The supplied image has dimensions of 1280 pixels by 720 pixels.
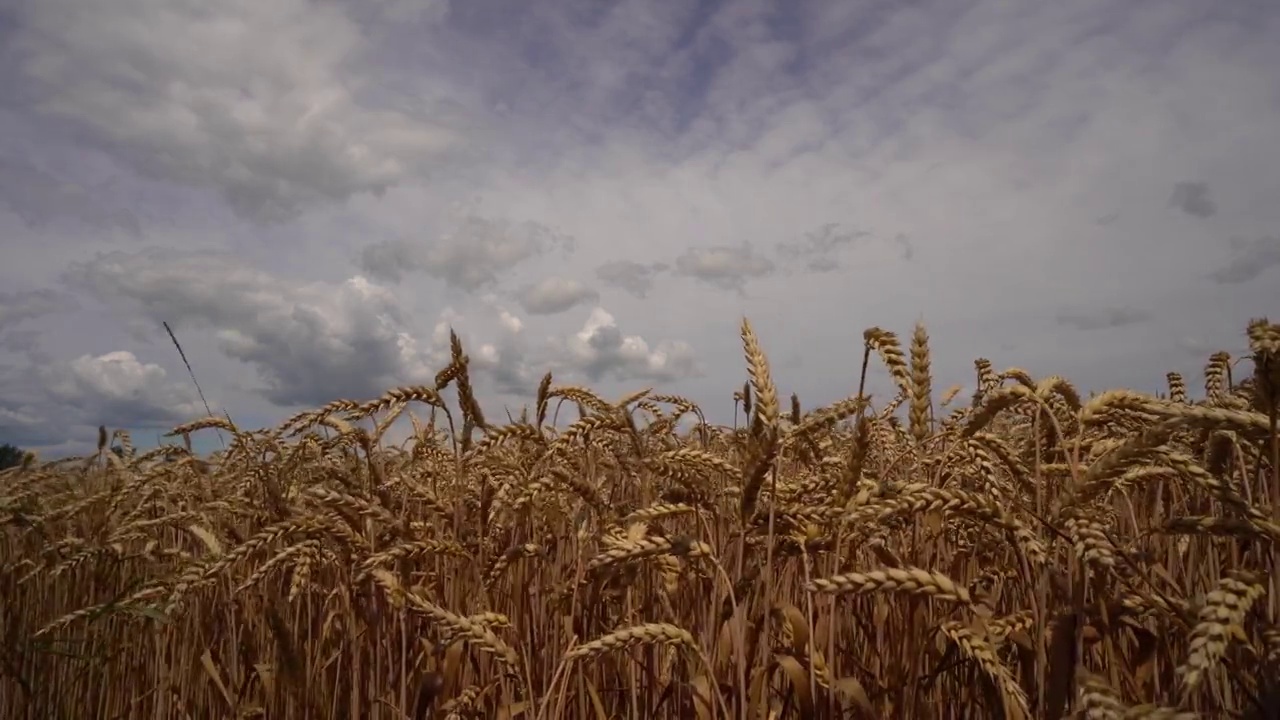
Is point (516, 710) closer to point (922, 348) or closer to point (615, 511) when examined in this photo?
point (615, 511)

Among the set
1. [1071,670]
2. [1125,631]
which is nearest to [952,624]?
[1071,670]

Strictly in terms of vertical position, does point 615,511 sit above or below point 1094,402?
below

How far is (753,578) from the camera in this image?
2.30m

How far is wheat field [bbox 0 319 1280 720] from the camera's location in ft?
5.44

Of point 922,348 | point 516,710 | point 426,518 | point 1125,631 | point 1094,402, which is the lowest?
point 516,710

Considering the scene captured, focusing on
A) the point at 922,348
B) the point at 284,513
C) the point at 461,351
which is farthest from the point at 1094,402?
the point at 284,513

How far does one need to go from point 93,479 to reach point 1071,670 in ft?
28.5

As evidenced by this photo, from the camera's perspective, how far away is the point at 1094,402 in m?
2.17

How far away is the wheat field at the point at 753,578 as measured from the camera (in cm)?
166

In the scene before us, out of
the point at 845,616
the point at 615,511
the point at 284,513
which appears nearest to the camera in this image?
the point at 845,616

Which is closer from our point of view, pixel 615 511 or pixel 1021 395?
pixel 1021 395

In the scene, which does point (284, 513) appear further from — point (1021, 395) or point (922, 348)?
point (1021, 395)

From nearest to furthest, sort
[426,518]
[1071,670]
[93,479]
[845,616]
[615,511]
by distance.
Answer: [1071,670] → [845,616] → [615,511] → [426,518] → [93,479]

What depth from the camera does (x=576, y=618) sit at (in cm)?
271
